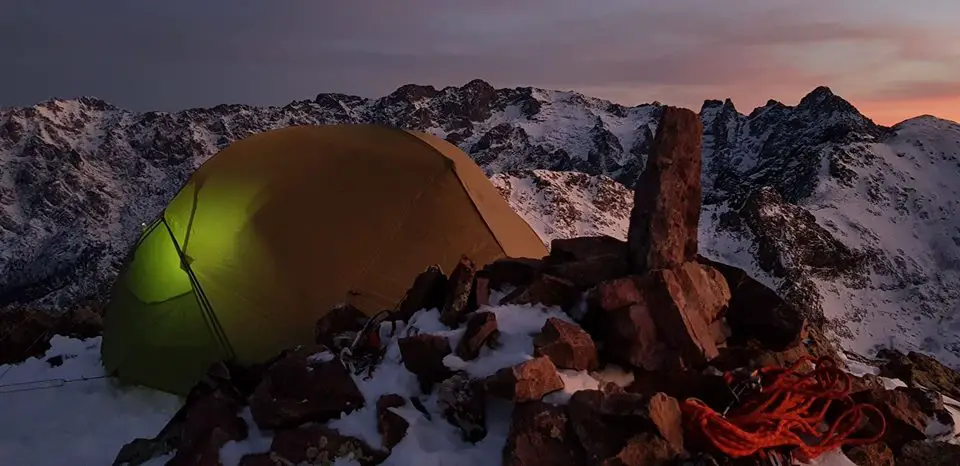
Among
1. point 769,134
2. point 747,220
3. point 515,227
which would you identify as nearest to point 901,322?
point 747,220

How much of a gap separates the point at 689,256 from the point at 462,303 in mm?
2197

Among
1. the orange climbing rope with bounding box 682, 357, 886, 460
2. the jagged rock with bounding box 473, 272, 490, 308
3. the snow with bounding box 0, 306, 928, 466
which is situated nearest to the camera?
the orange climbing rope with bounding box 682, 357, 886, 460

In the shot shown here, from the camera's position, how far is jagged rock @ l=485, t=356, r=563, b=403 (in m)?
5.17

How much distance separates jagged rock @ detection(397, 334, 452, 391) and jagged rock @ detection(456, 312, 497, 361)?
14 centimetres

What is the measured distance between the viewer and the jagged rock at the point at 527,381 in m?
5.17

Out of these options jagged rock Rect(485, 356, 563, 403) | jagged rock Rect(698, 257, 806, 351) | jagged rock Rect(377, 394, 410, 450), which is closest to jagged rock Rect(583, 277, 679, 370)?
jagged rock Rect(485, 356, 563, 403)

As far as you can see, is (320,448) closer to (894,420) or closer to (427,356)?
(427,356)

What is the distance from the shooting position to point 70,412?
9219mm

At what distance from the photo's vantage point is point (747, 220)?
217 feet

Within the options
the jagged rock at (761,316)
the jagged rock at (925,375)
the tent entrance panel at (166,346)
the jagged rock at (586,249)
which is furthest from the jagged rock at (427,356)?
the jagged rock at (925,375)

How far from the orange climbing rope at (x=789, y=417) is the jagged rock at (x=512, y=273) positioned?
Answer: 2253 mm

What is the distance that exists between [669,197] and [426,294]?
8.33 ft

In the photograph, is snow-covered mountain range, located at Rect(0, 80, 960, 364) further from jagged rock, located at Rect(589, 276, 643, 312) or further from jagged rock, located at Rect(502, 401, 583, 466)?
jagged rock, located at Rect(502, 401, 583, 466)

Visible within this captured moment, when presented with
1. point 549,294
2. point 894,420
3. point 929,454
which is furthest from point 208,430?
point 929,454
